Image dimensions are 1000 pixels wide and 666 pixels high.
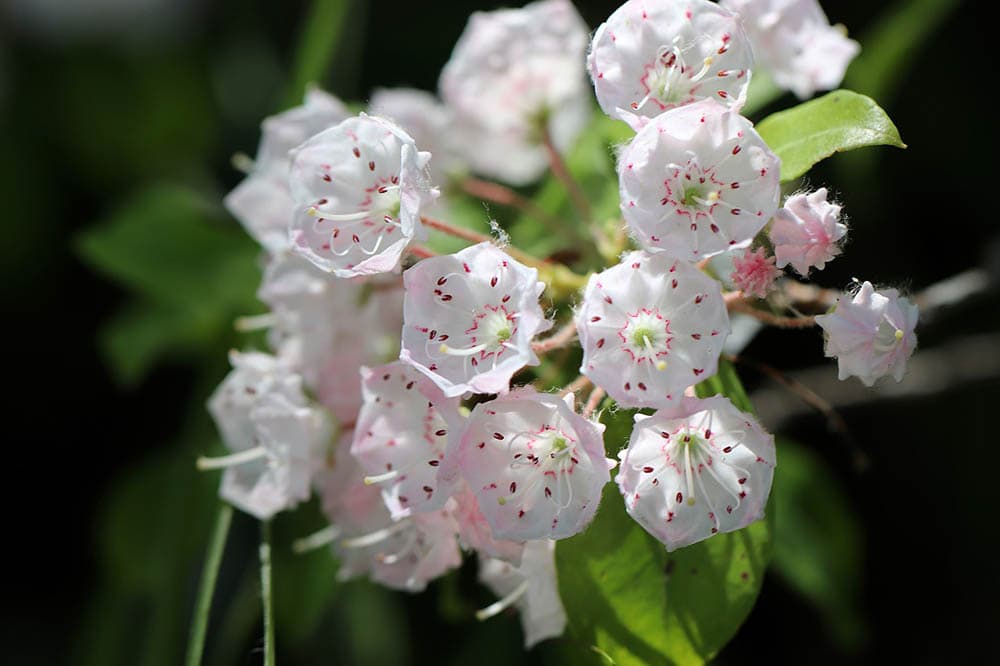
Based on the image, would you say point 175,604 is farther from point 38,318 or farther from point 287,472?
point 38,318

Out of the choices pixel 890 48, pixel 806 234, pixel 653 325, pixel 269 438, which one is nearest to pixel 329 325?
pixel 269 438

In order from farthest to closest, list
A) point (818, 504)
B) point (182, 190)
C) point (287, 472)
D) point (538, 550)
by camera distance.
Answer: point (182, 190) < point (818, 504) < point (287, 472) < point (538, 550)

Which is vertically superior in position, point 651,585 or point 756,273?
point 756,273

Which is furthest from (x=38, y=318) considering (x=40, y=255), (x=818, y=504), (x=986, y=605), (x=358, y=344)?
(x=986, y=605)

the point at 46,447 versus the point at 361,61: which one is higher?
the point at 361,61

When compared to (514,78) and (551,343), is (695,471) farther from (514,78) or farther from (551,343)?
Answer: (514,78)

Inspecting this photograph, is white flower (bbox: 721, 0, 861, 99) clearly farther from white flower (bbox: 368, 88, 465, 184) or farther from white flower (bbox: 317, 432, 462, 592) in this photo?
white flower (bbox: 317, 432, 462, 592)
